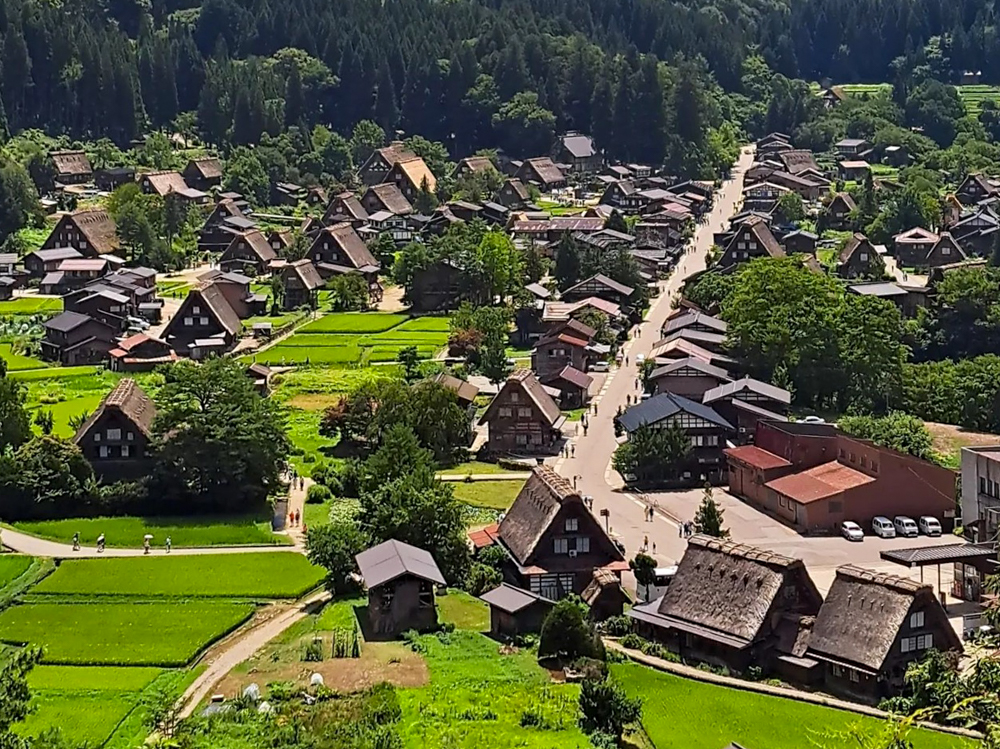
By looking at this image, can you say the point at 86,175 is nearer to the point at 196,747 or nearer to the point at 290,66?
the point at 290,66

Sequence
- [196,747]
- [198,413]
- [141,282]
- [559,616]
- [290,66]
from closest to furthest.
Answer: [196,747]
[559,616]
[198,413]
[141,282]
[290,66]

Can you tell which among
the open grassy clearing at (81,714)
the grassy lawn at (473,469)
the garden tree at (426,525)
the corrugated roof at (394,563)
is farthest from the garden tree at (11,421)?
the open grassy clearing at (81,714)

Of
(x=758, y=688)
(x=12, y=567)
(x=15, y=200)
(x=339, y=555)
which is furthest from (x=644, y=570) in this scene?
(x=15, y=200)

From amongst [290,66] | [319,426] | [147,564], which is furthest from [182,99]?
[147,564]

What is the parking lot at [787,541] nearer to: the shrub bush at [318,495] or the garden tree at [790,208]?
the shrub bush at [318,495]

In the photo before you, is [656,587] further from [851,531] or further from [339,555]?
[851,531]

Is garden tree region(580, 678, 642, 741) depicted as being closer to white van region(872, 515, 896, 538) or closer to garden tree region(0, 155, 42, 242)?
white van region(872, 515, 896, 538)

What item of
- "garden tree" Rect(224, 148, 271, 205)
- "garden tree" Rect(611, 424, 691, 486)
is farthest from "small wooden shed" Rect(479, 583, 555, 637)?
"garden tree" Rect(224, 148, 271, 205)
